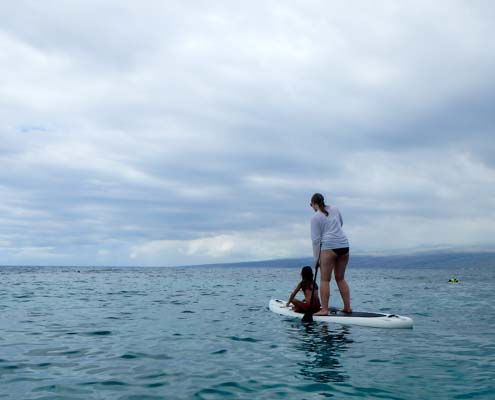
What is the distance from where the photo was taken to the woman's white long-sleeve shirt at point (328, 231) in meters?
13.8

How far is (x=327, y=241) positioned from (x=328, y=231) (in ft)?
1.03

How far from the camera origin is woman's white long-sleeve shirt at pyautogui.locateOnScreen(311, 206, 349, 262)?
45.3 feet

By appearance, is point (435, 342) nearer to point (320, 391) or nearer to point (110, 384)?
point (320, 391)

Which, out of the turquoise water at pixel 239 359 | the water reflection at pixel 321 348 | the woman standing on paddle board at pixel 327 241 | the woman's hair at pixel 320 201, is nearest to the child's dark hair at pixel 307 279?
the woman standing on paddle board at pixel 327 241

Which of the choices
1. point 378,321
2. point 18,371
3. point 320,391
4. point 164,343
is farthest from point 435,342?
Result: point 18,371

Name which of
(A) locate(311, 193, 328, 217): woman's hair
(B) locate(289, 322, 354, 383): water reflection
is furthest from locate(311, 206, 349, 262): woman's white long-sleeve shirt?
(B) locate(289, 322, 354, 383): water reflection

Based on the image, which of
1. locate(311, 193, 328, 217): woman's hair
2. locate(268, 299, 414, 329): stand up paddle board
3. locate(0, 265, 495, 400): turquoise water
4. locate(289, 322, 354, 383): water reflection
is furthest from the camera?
locate(311, 193, 328, 217): woman's hair

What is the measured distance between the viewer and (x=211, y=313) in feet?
58.6

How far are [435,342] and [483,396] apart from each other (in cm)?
479

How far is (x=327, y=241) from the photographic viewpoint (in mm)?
13844

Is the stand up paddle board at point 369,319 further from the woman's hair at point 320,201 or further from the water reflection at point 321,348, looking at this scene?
the woman's hair at point 320,201

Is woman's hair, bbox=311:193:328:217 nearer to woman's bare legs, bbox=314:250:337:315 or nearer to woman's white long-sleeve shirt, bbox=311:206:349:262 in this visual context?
woman's white long-sleeve shirt, bbox=311:206:349:262

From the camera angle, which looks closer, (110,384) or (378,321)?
(110,384)

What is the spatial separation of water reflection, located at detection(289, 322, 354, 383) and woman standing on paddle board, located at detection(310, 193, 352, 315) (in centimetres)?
131
